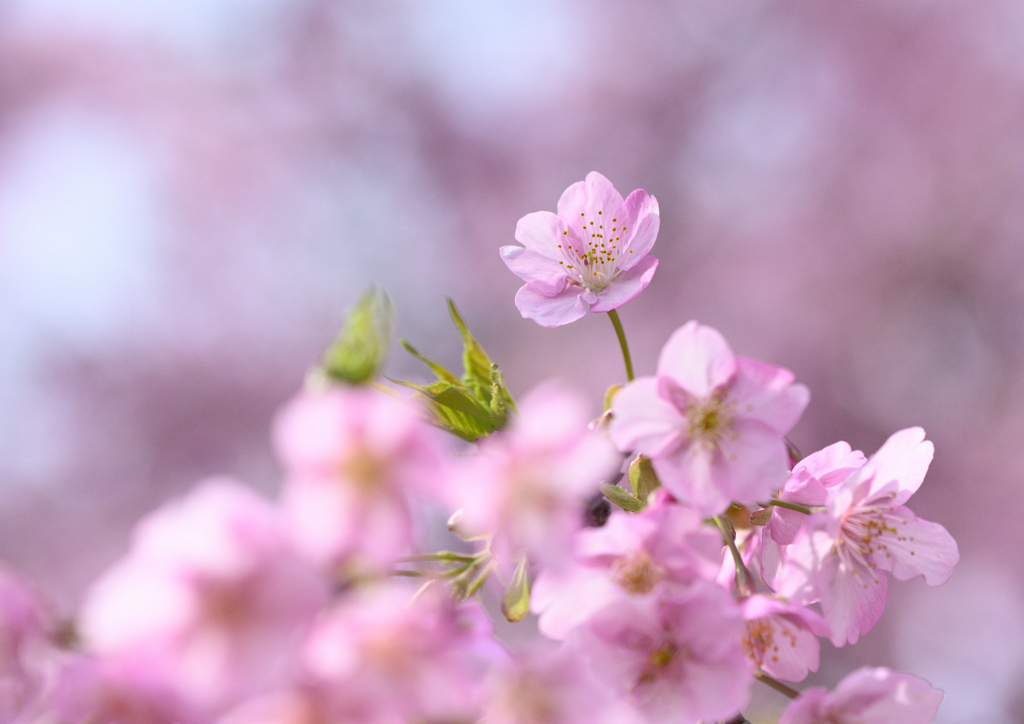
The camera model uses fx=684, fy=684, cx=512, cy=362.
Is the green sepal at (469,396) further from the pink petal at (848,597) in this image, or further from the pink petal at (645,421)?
the pink petal at (848,597)

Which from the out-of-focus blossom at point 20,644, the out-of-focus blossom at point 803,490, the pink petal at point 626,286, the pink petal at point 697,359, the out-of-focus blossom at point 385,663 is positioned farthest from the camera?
the pink petal at point 626,286

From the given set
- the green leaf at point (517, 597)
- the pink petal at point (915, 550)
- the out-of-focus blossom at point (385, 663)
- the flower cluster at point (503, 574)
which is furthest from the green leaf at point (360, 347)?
the pink petal at point (915, 550)

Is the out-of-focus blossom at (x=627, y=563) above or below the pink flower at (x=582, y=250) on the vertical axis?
below

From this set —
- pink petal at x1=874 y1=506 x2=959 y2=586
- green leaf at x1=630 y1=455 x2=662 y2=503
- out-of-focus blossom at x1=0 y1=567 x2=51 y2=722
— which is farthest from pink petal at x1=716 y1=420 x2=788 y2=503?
out-of-focus blossom at x1=0 y1=567 x2=51 y2=722

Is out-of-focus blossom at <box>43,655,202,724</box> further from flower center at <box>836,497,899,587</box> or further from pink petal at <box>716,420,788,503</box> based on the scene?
flower center at <box>836,497,899,587</box>

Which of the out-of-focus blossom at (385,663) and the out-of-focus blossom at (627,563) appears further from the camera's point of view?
the out-of-focus blossom at (627,563)

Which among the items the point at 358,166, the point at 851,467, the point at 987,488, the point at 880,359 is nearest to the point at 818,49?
the point at 880,359

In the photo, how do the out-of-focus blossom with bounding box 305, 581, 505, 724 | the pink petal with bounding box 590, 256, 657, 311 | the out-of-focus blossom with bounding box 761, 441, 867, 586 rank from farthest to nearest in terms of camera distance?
the pink petal with bounding box 590, 256, 657, 311
the out-of-focus blossom with bounding box 761, 441, 867, 586
the out-of-focus blossom with bounding box 305, 581, 505, 724
